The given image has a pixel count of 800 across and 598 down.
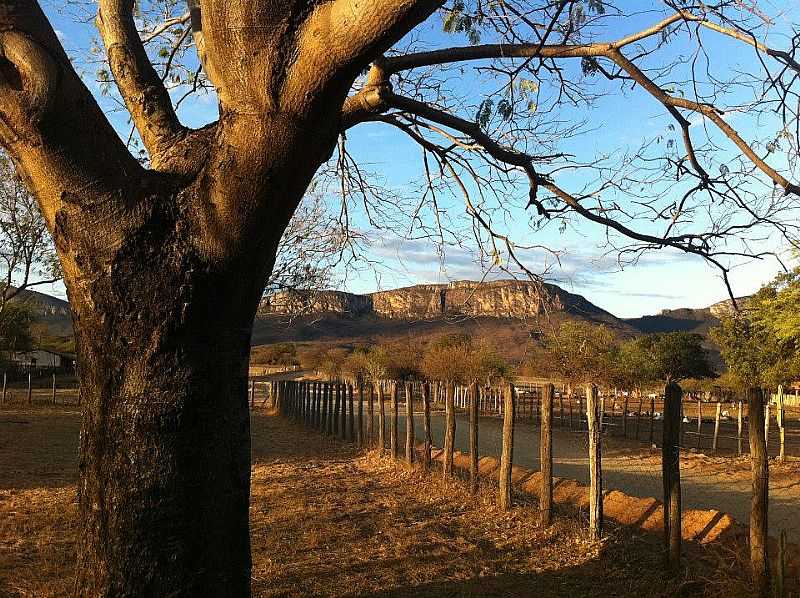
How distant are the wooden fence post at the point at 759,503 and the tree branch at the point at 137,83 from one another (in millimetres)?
4405

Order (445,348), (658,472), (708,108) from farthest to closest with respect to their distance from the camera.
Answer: (445,348), (658,472), (708,108)

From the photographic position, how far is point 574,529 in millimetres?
7125

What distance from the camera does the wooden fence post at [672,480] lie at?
555 centimetres

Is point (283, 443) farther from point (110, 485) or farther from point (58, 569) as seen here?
point (110, 485)

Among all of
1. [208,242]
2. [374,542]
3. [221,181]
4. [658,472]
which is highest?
[221,181]

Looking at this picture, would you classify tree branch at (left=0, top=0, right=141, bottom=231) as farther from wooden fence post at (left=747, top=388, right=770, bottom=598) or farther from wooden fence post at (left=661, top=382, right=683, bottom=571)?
wooden fence post at (left=661, top=382, right=683, bottom=571)

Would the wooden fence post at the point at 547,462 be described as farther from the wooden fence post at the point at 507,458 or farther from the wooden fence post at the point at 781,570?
the wooden fence post at the point at 781,570

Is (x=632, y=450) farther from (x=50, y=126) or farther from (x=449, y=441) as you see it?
(x=50, y=126)

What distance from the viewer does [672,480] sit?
18.7 feet

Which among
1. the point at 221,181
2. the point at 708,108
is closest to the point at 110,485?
the point at 221,181

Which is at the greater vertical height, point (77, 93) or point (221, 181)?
point (77, 93)

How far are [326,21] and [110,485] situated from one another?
2.28 metres

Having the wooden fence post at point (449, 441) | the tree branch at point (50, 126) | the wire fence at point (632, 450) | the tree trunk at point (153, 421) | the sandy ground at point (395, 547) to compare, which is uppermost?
the tree branch at point (50, 126)

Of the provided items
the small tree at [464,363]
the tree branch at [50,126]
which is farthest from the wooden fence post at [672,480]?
the small tree at [464,363]
